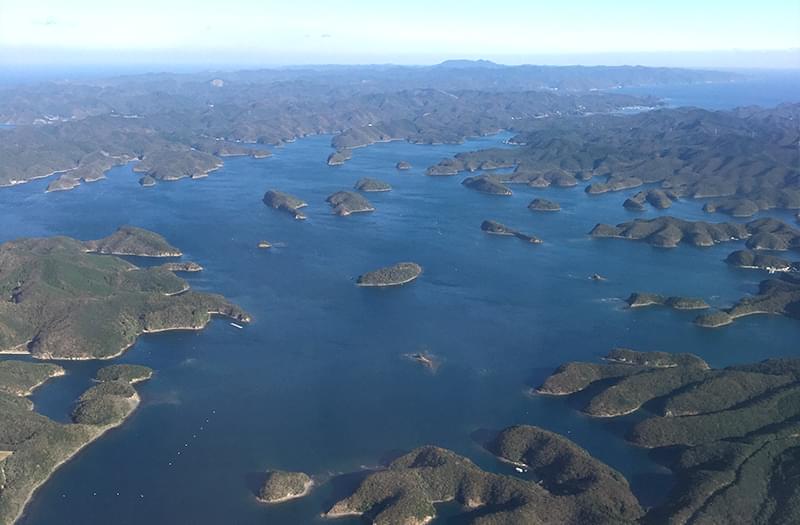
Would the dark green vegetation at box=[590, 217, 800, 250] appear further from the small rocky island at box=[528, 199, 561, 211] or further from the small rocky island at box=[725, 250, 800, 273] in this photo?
the small rocky island at box=[528, 199, 561, 211]

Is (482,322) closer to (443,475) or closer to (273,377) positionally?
(273,377)

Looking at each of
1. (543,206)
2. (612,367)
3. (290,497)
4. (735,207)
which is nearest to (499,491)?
(290,497)

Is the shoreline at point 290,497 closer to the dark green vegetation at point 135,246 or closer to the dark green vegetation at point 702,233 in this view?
the dark green vegetation at point 135,246

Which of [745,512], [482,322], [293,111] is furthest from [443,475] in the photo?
[293,111]

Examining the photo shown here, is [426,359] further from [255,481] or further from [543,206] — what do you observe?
[543,206]

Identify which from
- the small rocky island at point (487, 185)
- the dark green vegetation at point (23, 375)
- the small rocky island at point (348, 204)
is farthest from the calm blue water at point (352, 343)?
the small rocky island at point (487, 185)
